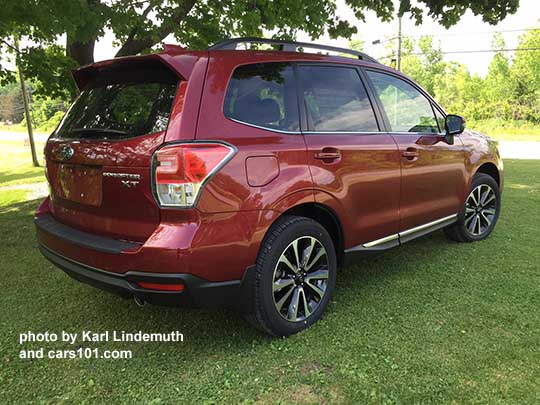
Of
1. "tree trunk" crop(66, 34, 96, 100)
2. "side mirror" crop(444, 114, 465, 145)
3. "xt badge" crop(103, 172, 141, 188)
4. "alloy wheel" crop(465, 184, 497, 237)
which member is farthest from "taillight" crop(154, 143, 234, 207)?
"tree trunk" crop(66, 34, 96, 100)

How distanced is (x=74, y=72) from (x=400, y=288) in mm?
2942

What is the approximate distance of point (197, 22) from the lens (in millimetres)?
8125

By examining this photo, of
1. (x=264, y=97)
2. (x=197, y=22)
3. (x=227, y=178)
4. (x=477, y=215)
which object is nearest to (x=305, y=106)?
(x=264, y=97)

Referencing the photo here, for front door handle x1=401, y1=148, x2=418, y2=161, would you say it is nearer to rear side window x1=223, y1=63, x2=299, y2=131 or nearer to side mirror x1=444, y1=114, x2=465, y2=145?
side mirror x1=444, y1=114, x2=465, y2=145

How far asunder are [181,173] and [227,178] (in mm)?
250

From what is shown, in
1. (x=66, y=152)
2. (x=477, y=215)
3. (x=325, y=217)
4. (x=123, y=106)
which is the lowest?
(x=477, y=215)

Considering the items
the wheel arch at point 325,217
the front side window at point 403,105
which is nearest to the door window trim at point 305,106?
the front side window at point 403,105

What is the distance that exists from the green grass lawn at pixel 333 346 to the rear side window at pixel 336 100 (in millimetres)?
1325

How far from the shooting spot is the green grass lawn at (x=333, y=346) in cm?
238

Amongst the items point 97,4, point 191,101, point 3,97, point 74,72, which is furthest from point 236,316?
point 3,97

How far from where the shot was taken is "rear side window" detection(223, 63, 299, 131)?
267 cm

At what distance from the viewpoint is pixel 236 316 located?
10.6 ft

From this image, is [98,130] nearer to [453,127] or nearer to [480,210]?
[453,127]

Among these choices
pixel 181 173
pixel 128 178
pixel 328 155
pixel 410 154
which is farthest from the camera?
pixel 410 154
